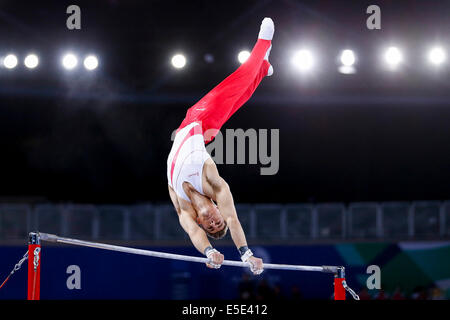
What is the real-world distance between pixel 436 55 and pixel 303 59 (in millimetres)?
2227

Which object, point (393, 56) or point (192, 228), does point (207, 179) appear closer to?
point (192, 228)

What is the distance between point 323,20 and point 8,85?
5417 mm

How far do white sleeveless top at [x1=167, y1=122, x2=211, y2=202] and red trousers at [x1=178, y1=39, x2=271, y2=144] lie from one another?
157mm

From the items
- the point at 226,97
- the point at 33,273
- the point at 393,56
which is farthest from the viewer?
the point at 393,56

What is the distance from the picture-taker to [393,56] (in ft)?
33.1

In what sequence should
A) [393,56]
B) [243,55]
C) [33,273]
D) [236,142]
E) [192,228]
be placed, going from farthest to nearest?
[393,56], [243,55], [236,142], [192,228], [33,273]

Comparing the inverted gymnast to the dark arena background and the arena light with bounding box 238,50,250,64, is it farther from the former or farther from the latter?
the arena light with bounding box 238,50,250,64

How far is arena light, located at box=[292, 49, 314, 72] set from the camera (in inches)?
392

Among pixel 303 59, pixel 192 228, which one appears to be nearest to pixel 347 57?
pixel 303 59

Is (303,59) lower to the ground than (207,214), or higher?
higher

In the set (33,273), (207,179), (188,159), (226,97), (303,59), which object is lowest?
(33,273)

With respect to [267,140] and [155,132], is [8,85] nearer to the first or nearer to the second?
[155,132]
